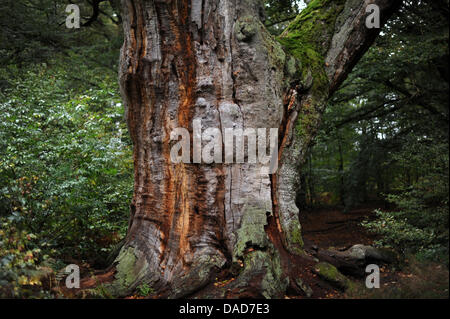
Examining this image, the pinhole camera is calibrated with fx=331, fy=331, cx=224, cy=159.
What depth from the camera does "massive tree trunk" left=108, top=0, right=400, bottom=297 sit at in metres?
3.99

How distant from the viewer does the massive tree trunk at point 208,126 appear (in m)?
3.99

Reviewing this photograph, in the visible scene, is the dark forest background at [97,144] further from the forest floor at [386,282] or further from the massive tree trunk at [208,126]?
the massive tree trunk at [208,126]

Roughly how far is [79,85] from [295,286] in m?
10.2

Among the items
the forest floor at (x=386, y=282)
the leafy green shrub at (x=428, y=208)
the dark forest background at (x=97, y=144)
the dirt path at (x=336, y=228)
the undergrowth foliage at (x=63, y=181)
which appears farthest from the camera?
the dirt path at (x=336, y=228)

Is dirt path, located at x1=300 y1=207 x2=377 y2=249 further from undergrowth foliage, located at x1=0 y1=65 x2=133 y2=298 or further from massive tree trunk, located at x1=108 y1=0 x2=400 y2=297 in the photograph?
undergrowth foliage, located at x1=0 y1=65 x2=133 y2=298

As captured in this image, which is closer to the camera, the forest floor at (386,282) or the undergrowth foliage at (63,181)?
the forest floor at (386,282)

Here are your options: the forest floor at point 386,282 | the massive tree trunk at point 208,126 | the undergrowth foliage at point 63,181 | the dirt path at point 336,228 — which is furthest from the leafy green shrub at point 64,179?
the dirt path at point 336,228

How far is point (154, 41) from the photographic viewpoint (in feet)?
14.4

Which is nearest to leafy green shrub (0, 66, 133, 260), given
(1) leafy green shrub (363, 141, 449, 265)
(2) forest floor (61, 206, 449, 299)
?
(2) forest floor (61, 206, 449, 299)

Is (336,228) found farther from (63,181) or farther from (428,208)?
(63,181)

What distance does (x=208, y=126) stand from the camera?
418 centimetres

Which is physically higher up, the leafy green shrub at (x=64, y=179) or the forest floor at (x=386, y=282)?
the leafy green shrub at (x=64, y=179)
